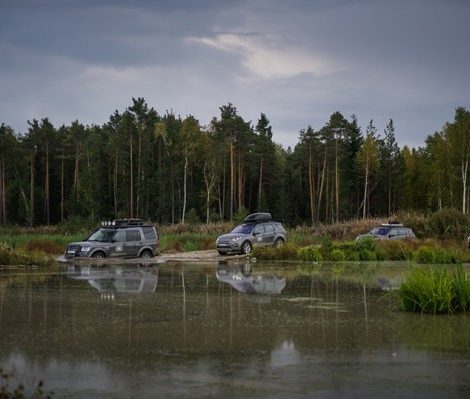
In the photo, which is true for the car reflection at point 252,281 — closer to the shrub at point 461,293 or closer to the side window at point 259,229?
the shrub at point 461,293

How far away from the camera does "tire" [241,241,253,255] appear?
3408 centimetres

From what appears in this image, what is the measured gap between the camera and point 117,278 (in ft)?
64.6

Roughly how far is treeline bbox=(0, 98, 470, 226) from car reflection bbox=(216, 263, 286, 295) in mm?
68489

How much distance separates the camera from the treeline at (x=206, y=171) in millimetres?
95500

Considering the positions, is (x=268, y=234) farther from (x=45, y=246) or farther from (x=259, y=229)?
(x=45, y=246)

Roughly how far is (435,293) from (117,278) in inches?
407

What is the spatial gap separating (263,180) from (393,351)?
101m

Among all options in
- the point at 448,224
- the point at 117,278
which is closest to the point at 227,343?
the point at 117,278

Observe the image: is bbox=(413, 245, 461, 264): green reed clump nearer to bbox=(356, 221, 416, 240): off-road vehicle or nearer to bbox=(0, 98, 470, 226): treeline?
bbox=(356, 221, 416, 240): off-road vehicle

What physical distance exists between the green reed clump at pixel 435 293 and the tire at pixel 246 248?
21.4m

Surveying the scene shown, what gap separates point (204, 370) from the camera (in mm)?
7355

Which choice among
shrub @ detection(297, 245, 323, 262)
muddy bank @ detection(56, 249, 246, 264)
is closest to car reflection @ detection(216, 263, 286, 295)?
muddy bank @ detection(56, 249, 246, 264)

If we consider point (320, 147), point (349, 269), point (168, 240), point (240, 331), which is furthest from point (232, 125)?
point (240, 331)

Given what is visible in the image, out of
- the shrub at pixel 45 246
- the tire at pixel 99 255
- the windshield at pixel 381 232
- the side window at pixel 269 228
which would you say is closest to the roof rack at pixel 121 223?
the tire at pixel 99 255
